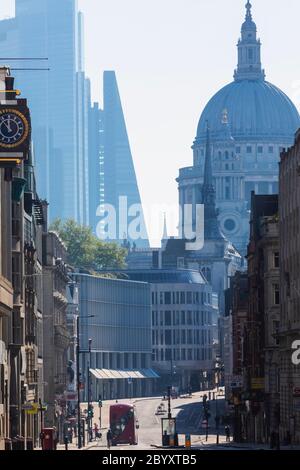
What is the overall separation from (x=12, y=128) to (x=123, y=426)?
301ft

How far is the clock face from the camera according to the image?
243ft

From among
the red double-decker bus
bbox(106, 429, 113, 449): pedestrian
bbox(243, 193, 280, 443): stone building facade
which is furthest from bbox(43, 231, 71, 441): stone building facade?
bbox(243, 193, 280, 443): stone building facade

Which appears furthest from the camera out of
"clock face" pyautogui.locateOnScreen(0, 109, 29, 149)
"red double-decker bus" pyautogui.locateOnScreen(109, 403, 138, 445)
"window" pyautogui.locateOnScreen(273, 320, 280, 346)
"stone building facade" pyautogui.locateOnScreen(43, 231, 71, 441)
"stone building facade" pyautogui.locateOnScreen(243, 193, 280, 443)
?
"red double-decker bus" pyautogui.locateOnScreen(109, 403, 138, 445)

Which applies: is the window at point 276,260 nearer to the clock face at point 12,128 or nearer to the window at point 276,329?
the window at point 276,329

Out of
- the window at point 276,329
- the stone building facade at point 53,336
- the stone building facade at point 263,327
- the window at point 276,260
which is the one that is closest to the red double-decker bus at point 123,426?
the stone building facade at point 53,336

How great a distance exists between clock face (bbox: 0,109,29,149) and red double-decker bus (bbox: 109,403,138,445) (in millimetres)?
87156

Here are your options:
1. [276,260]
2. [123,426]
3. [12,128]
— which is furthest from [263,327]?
[12,128]

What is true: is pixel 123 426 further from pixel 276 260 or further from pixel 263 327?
pixel 276 260

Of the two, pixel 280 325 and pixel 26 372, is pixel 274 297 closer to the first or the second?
pixel 280 325

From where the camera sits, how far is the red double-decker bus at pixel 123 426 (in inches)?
6353

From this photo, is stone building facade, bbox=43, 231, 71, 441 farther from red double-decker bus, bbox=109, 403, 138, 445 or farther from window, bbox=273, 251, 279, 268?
window, bbox=273, 251, 279, 268

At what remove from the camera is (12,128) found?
74.6 meters
